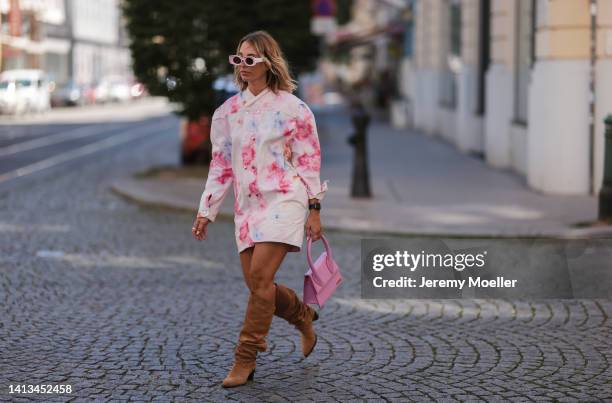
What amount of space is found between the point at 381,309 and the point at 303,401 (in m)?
2.34

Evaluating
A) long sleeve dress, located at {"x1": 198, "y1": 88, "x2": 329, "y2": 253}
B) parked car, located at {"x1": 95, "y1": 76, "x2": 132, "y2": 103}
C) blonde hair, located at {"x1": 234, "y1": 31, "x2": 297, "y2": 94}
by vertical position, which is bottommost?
parked car, located at {"x1": 95, "y1": 76, "x2": 132, "y2": 103}

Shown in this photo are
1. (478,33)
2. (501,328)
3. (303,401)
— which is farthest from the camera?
(478,33)

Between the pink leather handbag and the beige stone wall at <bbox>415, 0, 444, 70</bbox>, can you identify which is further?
the beige stone wall at <bbox>415, 0, 444, 70</bbox>

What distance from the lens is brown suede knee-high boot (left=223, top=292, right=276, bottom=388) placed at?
5.39 meters

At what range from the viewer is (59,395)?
5246 mm

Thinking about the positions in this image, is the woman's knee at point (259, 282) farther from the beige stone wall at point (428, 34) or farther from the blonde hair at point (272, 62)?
the beige stone wall at point (428, 34)

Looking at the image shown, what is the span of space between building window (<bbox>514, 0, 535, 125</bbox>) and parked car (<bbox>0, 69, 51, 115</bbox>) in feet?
98.9

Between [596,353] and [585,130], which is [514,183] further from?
[596,353]

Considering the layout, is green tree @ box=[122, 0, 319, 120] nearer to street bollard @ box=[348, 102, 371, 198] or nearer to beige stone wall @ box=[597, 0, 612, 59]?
street bollard @ box=[348, 102, 371, 198]

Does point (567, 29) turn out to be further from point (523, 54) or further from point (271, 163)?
point (271, 163)

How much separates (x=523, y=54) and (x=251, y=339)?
12.8 metres

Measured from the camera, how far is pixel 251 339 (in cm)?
542

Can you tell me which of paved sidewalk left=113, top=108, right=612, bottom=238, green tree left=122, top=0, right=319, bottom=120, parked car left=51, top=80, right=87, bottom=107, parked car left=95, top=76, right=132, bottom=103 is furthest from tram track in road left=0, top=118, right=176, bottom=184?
parked car left=95, top=76, right=132, bottom=103

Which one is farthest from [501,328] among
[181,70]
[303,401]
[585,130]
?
[181,70]
